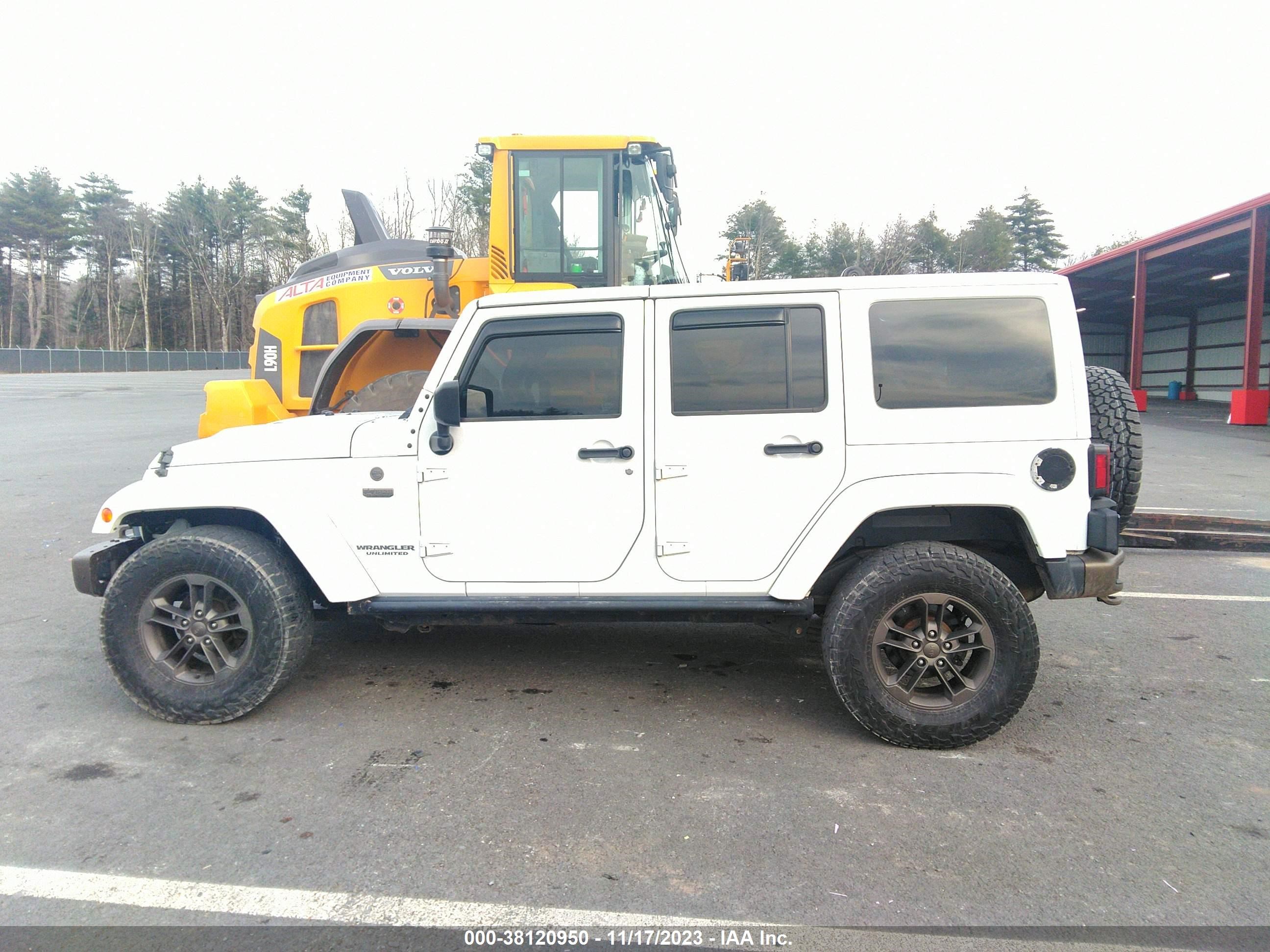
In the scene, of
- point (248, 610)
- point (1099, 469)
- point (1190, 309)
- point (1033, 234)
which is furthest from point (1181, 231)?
point (1033, 234)

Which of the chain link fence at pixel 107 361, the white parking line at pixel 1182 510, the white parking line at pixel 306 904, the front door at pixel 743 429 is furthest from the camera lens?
the chain link fence at pixel 107 361

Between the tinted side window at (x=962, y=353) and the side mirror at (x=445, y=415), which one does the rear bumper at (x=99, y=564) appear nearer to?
the side mirror at (x=445, y=415)

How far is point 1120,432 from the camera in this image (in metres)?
4.20

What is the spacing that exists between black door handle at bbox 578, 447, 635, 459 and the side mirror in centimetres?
59

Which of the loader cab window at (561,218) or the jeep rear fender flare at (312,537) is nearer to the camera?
the jeep rear fender flare at (312,537)

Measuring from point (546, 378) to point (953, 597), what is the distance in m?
2.08

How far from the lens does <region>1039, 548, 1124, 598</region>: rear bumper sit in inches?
147

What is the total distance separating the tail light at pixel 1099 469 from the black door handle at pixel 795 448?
1.21m

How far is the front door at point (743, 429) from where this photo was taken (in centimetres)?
378

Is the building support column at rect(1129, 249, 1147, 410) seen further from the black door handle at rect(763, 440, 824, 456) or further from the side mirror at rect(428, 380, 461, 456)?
the side mirror at rect(428, 380, 461, 456)

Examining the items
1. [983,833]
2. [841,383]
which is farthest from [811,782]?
[841,383]

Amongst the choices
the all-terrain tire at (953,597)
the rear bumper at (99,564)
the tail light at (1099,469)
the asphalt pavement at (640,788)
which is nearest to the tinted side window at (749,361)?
the all-terrain tire at (953,597)

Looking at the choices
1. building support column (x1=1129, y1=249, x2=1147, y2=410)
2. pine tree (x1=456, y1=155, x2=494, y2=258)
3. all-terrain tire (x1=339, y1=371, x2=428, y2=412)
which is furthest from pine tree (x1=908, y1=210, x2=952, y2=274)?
all-terrain tire (x1=339, y1=371, x2=428, y2=412)

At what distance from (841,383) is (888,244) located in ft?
122
